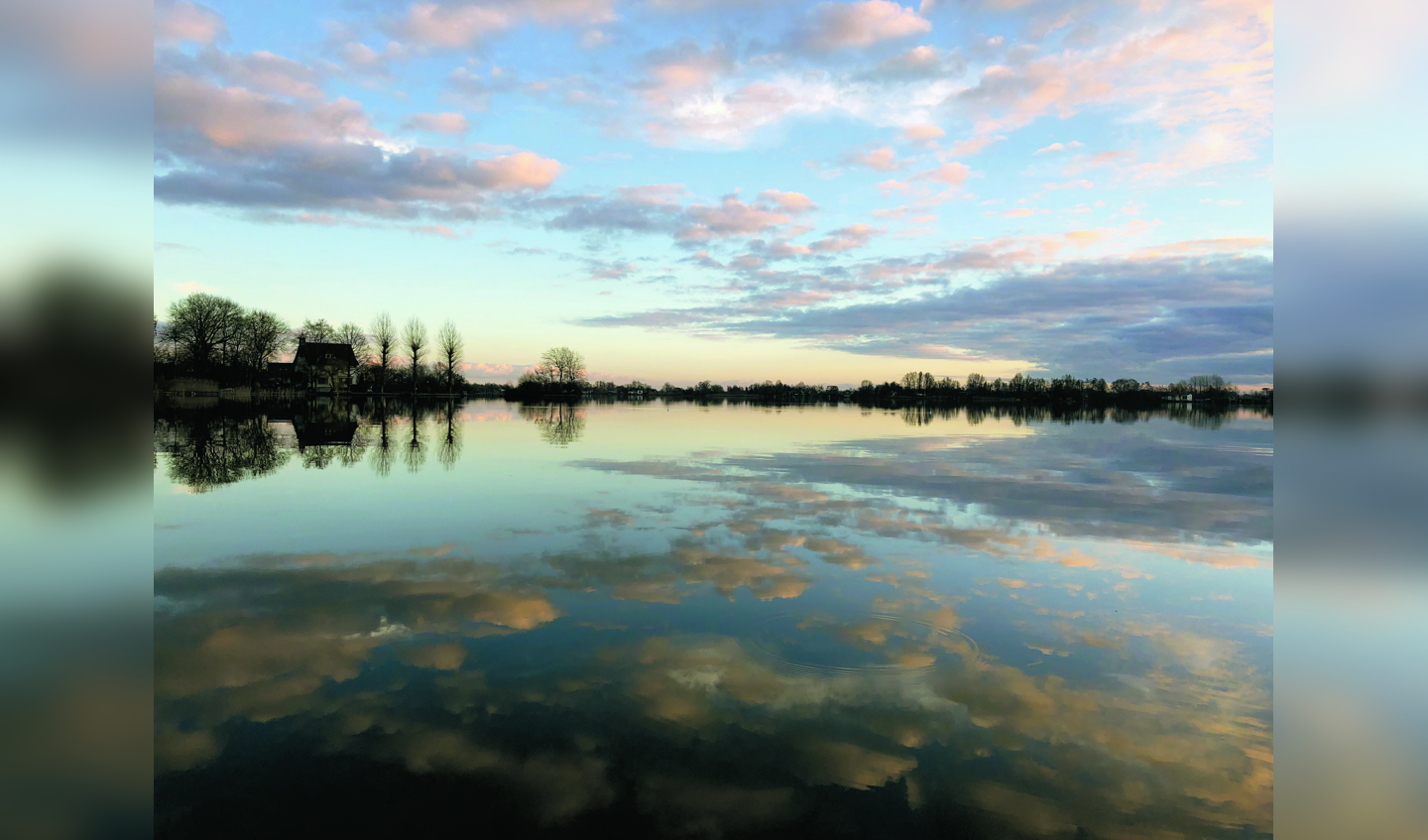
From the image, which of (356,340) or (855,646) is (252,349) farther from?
(855,646)

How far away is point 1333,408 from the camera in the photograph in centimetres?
705

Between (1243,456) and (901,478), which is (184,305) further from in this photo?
(1243,456)

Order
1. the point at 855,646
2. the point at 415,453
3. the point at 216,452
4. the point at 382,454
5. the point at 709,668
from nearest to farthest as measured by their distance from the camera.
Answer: the point at 709,668 < the point at 855,646 < the point at 216,452 < the point at 382,454 < the point at 415,453

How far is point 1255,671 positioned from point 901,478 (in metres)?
13.3

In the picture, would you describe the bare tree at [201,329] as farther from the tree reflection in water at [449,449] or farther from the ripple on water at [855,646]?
→ the ripple on water at [855,646]

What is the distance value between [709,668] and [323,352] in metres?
127

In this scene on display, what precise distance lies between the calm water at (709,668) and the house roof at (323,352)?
4448 inches

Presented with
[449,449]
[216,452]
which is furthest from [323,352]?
[449,449]

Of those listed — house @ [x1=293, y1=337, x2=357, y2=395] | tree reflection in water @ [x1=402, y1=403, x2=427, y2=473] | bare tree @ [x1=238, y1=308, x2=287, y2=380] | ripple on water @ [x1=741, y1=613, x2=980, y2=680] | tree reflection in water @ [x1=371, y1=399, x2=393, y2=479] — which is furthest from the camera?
house @ [x1=293, y1=337, x2=357, y2=395]

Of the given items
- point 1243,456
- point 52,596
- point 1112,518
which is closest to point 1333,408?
point 1112,518

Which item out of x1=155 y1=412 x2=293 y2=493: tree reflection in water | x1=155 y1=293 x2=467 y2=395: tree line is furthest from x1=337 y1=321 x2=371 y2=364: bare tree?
x1=155 y1=412 x2=293 y2=493: tree reflection in water

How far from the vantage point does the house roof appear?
114562 mm

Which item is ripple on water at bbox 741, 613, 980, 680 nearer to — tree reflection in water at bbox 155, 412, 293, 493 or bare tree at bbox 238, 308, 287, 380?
tree reflection in water at bbox 155, 412, 293, 493

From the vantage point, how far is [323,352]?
377 feet
